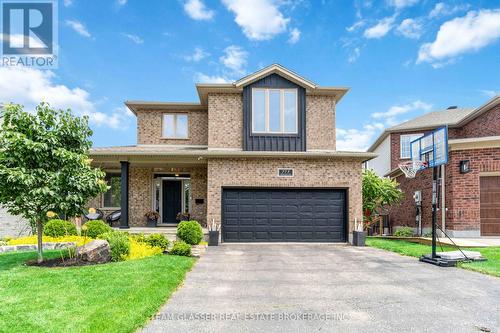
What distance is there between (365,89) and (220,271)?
13905mm

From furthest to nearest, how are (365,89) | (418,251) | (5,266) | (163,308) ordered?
1. (365,89)
2. (418,251)
3. (5,266)
4. (163,308)

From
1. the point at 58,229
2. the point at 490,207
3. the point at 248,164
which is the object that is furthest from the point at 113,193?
the point at 490,207

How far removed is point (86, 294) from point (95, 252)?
10.2ft

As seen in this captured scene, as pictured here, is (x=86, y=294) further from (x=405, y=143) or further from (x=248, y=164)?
(x=405, y=143)

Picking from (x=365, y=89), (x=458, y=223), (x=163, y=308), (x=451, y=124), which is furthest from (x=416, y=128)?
(x=163, y=308)

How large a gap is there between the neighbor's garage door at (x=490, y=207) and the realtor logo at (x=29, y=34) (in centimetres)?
1780

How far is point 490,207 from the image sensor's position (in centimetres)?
1414

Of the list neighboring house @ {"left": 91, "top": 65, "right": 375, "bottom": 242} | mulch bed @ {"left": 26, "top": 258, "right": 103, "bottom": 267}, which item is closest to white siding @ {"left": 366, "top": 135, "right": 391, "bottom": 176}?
neighboring house @ {"left": 91, "top": 65, "right": 375, "bottom": 242}

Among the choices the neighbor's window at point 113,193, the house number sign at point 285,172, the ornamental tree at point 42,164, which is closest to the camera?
the ornamental tree at point 42,164

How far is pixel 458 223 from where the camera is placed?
14.0m

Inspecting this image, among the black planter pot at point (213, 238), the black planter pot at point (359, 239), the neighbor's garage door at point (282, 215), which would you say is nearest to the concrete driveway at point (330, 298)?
the black planter pot at point (213, 238)

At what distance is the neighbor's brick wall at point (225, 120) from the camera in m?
15.2

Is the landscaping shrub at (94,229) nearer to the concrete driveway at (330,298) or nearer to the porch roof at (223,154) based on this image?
the porch roof at (223,154)

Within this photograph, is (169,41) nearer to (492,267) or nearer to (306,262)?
(306,262)
